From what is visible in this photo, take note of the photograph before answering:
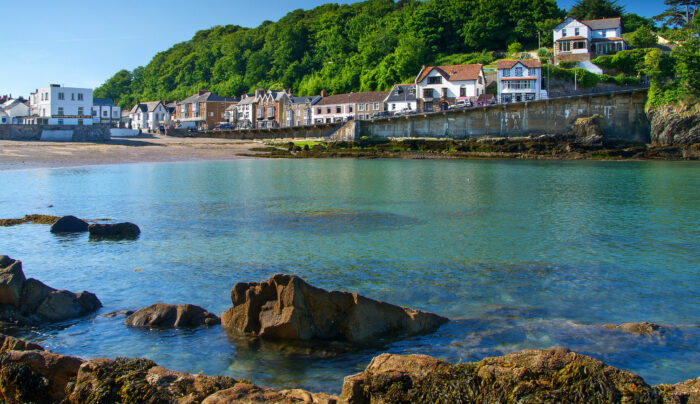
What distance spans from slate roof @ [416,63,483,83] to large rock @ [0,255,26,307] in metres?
78.3

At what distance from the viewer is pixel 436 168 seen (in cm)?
5559

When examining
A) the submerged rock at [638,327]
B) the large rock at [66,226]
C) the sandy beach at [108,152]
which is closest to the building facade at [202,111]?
the sandy beach at [108,152]

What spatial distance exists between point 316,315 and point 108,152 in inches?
2464

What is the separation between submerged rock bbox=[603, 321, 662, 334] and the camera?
11.3m

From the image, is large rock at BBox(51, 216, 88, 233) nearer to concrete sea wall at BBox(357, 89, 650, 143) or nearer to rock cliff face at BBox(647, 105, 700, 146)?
concrete sea wall at BBox(357, 89, 650, 143)

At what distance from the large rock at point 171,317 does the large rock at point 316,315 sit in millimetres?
1034

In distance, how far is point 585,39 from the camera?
278 feet

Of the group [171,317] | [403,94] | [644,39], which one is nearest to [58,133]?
[403,94]

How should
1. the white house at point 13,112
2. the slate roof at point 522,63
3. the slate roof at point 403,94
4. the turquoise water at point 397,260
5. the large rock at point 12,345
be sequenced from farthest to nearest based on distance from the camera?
the white house at point 13,112 < the slate roof at point 403,94 < the slate roof at point 522,63 < the turquoise water at point 397,260 < the large rock at point 12,345

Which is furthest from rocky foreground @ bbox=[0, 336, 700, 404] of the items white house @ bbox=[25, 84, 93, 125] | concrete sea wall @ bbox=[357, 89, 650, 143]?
white house @ bbox=[25, 84, 93, 125]

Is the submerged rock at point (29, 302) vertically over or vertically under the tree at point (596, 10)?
under

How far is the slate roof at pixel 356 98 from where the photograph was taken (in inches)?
3784

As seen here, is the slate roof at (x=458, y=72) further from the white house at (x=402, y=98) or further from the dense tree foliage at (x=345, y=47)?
the dense tree foliage at (x=345, y=47)

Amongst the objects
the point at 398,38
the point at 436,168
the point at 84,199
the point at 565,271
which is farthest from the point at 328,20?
the point at 565,271
